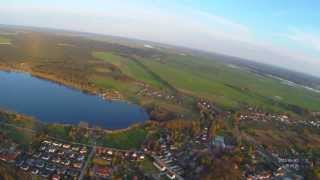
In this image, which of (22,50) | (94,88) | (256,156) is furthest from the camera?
(22,50)

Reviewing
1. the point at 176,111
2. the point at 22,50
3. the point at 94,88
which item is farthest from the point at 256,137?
the point at 22,50

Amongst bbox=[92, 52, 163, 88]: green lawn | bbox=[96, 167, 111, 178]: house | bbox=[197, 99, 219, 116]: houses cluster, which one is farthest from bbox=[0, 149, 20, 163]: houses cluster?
bbox=[92, 52, 163, 88]: green lawn

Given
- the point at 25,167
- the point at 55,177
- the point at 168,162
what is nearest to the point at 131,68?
the point at 168,162

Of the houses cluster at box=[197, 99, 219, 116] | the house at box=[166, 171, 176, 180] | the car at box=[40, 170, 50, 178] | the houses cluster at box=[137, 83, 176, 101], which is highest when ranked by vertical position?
the houses cluster at box=[137, 83, 176, 101]

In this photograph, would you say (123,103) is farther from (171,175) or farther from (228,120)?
(171,175)

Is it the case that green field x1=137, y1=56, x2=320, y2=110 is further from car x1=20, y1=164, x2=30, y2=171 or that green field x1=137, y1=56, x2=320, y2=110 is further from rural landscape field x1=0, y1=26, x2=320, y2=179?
car x1=20, y1=164, x2=30, y2=171

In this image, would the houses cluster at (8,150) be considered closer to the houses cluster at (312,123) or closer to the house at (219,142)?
the house at (219,142)
